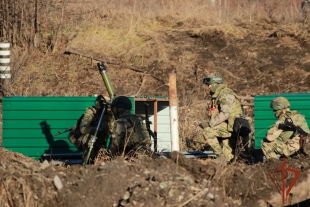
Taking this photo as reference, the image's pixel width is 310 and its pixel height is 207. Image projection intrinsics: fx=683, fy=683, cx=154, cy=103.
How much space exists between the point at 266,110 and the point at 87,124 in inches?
137

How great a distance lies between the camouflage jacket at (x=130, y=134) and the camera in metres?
10.0

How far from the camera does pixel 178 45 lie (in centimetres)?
2061

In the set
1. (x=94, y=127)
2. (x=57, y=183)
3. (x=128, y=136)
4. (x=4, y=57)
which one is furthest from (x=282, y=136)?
(x=4, y=57)

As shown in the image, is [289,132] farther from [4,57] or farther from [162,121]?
[4,57]

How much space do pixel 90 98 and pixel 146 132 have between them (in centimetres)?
256

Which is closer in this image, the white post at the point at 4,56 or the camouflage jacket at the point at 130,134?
the camouflage jacket at the point at 130,134

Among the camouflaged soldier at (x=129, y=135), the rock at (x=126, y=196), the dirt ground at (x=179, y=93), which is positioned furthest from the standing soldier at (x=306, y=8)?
the rock at (x=126, y=196)

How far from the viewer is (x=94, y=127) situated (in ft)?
35.7

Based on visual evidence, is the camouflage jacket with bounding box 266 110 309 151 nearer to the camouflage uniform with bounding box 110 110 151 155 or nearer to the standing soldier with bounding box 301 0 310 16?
the camouflage uniform with bounding box 110 110 151 155

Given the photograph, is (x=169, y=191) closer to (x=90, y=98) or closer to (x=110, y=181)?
(x=110, y=181)

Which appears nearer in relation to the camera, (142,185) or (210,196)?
(142,185)

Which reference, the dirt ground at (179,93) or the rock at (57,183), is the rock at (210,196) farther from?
the rock at (57,183)

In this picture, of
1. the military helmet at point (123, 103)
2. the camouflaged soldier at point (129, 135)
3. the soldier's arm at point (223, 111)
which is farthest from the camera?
the soldier's arm at point (223, 111)

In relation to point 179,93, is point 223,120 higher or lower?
lower
